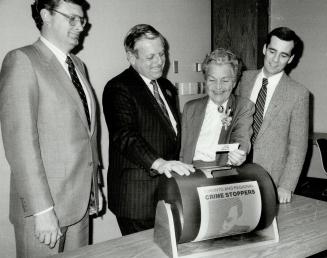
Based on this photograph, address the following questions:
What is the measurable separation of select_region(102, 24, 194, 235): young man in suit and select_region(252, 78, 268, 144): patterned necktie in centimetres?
60

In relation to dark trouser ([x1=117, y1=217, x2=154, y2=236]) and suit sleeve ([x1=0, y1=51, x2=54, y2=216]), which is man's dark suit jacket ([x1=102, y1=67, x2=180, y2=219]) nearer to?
dark trouser ([x1=117, y1=217, x2=154, y2=236])

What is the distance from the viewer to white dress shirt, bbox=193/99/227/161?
1847mm

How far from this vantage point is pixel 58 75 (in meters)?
1.61

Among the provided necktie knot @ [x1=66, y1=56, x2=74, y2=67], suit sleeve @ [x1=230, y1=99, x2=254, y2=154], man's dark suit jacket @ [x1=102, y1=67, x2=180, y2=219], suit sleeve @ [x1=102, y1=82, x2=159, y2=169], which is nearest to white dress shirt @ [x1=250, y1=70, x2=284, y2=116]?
suit sleeve @ [x1=230, y1=99, x2=254, y2=154]

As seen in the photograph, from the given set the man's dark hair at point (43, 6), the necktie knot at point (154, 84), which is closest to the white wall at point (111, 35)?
the man's dark hair at point (43, 6)

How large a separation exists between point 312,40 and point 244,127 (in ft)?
12.5

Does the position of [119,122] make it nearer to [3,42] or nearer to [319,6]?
[3,42]

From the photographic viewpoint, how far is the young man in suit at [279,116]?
7.09ft

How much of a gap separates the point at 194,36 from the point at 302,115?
1.79 meters

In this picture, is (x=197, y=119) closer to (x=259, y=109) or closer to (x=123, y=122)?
(x=123, y=122)

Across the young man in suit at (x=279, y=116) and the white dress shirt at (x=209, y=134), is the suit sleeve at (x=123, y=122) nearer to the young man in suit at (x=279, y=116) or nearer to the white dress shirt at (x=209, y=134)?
the white dress shirt at (x=209, y=134)

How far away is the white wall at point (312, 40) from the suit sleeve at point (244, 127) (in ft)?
11.7

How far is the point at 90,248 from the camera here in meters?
1.35

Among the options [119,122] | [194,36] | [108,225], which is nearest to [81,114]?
[119,122]
